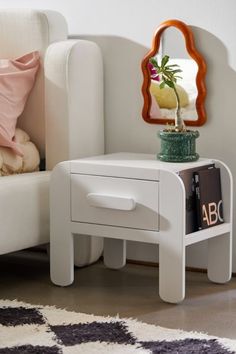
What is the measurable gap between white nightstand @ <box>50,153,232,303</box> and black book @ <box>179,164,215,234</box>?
26mm

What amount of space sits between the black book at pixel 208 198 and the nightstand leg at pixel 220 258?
0.26ft

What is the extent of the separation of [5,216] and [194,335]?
0.84m

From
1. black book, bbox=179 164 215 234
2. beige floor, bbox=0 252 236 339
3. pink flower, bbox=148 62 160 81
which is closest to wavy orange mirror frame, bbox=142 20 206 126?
pink flower, bbox=148 62 160 81

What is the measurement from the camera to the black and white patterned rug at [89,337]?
2549 millimetres

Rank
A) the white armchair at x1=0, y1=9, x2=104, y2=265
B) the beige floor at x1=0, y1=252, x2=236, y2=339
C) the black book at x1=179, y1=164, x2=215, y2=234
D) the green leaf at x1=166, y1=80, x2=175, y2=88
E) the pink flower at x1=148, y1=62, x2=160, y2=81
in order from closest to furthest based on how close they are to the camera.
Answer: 1. the beige floor at x1=0, y1=252, x2=236, y2=339
2. the black book at x1=179, y1=164, x2=215, y2=234
3. the green leaf at x1=166, y1=80, x2=175, y2=88
4. the white armchair at x1=0, y1=9, x2=104, y2=265
5. the pink flower at x1=148, y1=62, x2=160, y2=81

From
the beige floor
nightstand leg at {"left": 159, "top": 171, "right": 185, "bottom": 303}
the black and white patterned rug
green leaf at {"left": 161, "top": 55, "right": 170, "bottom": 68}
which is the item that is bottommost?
the beige floor

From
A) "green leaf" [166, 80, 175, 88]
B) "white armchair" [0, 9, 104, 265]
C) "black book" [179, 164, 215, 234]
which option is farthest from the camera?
"white armchair" [0, 9, 104, 265]

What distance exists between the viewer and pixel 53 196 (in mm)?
3260

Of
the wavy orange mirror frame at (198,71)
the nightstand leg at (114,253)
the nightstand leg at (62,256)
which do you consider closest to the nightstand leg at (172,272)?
the nightstand leg at (62,256)

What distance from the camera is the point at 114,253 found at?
139 inches

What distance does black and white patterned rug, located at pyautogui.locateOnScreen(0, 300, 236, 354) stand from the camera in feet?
8.36

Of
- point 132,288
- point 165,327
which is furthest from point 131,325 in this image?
point 132,288

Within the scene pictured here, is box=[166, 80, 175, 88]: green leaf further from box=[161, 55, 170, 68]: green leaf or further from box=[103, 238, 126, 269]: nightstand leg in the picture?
box=[103, 238, 126, 269]: nightstand leg

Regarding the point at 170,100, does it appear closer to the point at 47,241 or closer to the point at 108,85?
the point at 108,85
